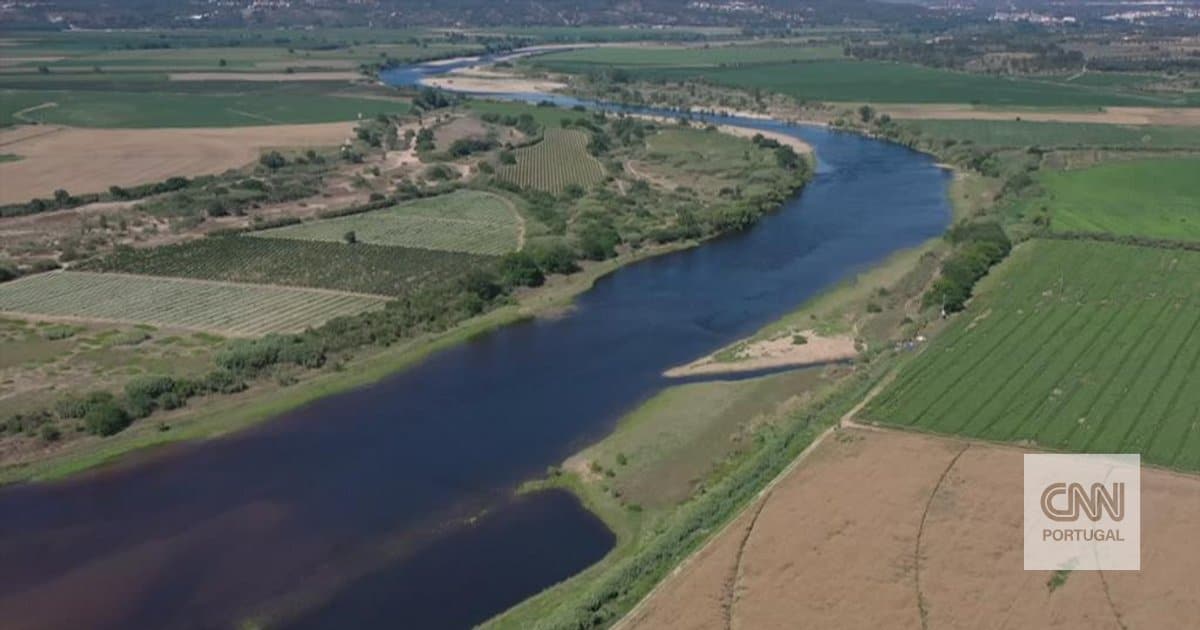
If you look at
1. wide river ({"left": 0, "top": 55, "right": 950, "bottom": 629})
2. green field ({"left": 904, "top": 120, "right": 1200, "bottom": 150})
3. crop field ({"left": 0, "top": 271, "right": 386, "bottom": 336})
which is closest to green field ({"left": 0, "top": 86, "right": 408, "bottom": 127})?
crop field ({"left": 0, "top": 271, "right": 386, "bottom": 336})

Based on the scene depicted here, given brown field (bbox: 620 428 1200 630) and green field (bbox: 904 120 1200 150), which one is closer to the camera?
brown field (bbox: 620 428 1200 630)

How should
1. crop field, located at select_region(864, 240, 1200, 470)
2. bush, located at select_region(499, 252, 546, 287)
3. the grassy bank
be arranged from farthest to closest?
bush, located at select_region(499, 252, 546, 287)
the grassy bank
crop field, located at select_region(864, 240, 1200, 470)

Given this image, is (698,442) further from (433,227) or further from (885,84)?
(885,84)

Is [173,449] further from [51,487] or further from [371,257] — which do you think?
[371,257]

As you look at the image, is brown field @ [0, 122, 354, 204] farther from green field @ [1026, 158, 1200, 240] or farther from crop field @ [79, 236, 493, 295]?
green field @ [1026, 158, 1200, 240]

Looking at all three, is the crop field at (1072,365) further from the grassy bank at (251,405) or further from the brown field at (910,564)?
the grassy bank at (251,405)

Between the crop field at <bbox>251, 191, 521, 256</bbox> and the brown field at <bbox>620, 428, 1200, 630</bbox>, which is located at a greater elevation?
the crop field at <bbox>251, 191, 521, 256</bbox>

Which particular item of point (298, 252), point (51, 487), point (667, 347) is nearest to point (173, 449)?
point (51, 487)
